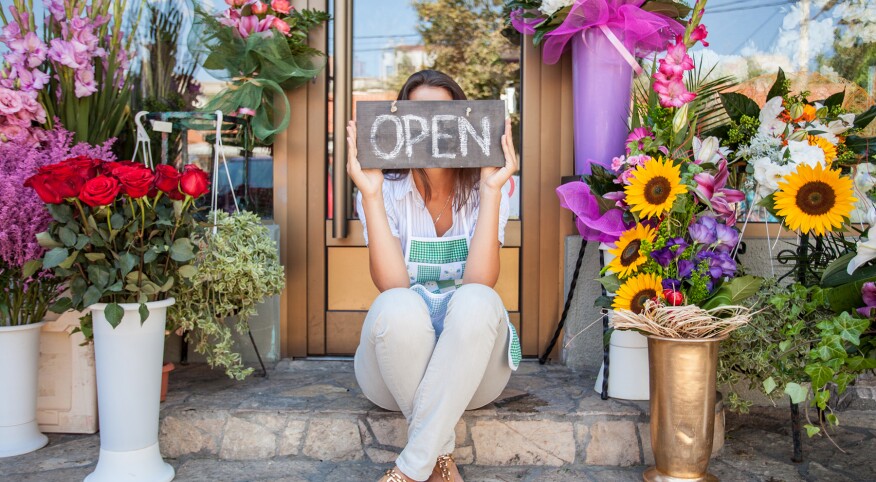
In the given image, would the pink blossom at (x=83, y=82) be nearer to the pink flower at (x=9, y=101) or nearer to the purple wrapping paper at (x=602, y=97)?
the pink flower at (x=9, y=101)

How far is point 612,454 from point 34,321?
1959mm

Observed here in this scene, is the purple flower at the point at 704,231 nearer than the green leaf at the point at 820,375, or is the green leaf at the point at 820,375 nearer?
the green leaf at the point at 820,375

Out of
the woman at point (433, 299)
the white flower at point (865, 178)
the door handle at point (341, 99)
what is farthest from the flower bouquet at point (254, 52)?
the white flower at point (865, 178)

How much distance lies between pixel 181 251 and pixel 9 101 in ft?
3.32

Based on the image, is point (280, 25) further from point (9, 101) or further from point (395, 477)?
point (395, 477)

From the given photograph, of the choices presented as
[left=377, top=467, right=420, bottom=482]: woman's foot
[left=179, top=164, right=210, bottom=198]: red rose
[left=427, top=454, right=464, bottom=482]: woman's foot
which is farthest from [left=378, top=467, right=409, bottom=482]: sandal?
[left=179, top=164, right=210, bottom=198]: red rose

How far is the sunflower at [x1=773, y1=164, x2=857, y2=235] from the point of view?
1.92 metres

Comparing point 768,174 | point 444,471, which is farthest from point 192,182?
point 768,174

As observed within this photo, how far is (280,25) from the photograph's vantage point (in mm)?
2775

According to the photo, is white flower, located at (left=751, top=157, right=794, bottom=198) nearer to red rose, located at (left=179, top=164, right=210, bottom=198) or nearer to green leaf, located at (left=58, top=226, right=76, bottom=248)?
A: red rose, located at (left=179, top=164, right=210, bottom=198)

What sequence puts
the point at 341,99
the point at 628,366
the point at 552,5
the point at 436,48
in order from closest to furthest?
the point at 628,366
the point at 552,5
the point at 341,99
the point at 436,48

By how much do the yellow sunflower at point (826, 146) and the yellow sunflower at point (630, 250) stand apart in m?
0.56

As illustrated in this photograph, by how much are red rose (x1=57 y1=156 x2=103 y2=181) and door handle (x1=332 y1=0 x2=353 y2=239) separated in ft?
3.54

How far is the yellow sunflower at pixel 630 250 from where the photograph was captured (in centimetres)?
211
